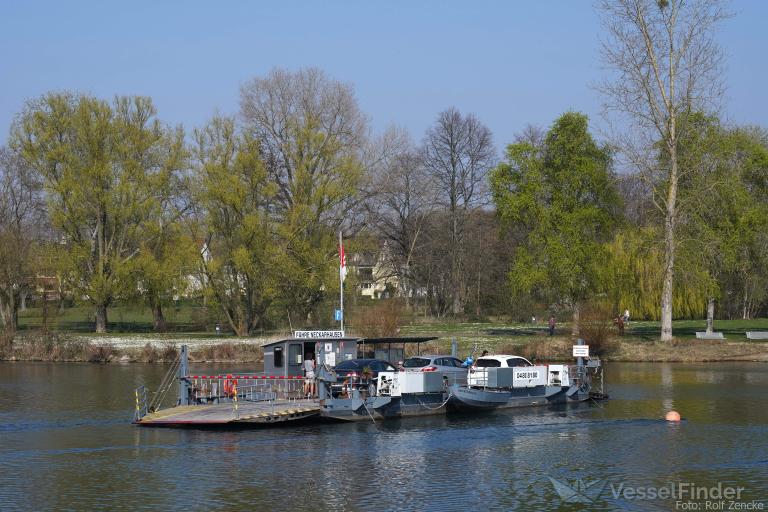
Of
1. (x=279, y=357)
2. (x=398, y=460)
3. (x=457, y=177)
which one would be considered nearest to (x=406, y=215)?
(x=457, y=177)

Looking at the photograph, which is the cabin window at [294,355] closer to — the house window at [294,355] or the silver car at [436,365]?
the house window at [294,355]

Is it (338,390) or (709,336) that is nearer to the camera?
(338,390)

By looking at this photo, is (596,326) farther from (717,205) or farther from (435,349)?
(717,205)

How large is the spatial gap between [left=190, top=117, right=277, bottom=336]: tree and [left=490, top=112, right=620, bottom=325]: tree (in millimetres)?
17140

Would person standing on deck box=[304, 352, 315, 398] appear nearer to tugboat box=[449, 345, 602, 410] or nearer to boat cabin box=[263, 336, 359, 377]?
boat cabin box=[263, 336, 359, 377]

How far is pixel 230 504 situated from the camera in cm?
2314

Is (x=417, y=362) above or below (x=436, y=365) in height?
above

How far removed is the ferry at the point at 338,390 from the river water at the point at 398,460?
63 centimetres

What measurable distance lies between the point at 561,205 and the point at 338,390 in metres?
36.1

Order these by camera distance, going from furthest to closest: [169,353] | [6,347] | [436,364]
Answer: [6,347], [169,353], [436,364]

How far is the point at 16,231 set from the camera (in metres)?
80.6

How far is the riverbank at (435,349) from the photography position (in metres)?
63.0

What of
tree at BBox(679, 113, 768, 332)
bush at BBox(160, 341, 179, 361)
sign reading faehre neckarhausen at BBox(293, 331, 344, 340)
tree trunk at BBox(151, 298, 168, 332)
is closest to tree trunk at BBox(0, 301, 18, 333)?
tree trunk at BBox(151, 298, 168, 332)

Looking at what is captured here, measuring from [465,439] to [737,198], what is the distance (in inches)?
1533
